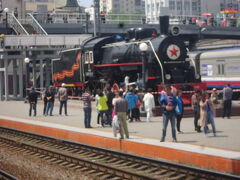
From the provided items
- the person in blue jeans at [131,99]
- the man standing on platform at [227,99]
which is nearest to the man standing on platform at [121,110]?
the person in blue jeans at [131,99]

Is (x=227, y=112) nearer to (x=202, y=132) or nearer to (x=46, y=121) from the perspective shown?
(x=202, y=132)

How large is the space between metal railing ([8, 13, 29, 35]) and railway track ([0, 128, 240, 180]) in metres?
26.6

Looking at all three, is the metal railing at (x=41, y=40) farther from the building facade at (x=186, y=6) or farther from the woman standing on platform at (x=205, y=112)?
the building facade at (x=186, y=6)

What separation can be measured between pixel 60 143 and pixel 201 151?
7.45m

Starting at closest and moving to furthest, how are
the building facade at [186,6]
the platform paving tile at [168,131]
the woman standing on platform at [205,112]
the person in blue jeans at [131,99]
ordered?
the platform paving tile at [168,131], the woman standing on platform at [205,112], the person in blue jeans at [131,99], the building facade at [186,6]

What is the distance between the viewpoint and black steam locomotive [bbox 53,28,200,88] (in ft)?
94.7

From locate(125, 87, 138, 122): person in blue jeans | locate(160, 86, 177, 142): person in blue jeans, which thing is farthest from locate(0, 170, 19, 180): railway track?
locate(125, 87, 138, 122): person in blue jeans

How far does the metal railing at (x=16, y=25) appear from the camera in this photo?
47750 millimetres

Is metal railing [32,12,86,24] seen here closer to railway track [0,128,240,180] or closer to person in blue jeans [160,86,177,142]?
railway track [0,128,240,180]

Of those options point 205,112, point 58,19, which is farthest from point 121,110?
point 58,19

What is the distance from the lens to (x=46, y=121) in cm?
2659

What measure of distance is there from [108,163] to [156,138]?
2858mm

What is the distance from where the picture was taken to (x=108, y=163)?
1647 centimetres

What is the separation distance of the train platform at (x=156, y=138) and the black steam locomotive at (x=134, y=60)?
346cm
